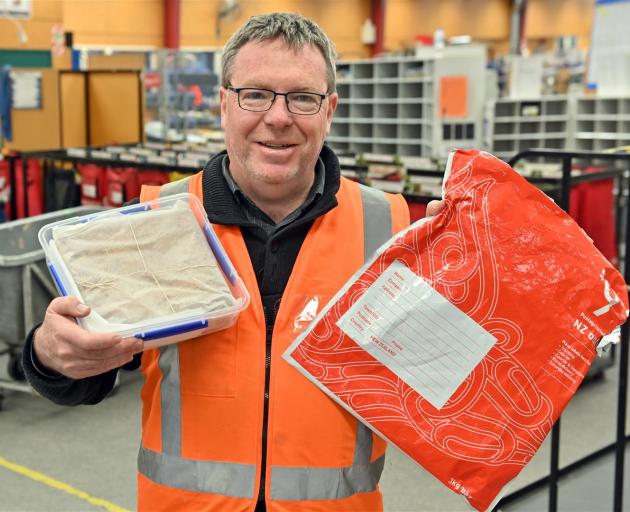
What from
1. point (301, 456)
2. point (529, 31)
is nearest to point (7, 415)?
point (301, 456)

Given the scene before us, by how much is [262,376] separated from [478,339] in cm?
39

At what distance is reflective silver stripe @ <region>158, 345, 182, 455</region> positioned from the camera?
5.08 ft

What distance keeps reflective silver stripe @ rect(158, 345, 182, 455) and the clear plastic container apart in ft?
0.37

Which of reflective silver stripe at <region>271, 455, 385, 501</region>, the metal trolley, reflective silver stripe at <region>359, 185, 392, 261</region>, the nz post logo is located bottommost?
the metal trolley

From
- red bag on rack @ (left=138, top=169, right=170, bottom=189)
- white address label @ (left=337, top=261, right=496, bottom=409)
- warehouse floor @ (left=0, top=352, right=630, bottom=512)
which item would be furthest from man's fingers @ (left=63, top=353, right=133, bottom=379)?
red bag on rack @ (left=138, top=169, right=170, bottom=189)

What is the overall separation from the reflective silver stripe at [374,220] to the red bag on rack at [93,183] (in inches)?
189

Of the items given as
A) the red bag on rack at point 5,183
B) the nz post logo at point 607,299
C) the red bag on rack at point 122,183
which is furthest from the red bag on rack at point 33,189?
the nz post logo at point 607,299

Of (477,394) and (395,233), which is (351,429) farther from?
(395,233)

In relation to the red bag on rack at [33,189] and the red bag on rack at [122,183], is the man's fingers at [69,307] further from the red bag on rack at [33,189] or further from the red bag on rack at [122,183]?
the red bag on rack at [33,189]

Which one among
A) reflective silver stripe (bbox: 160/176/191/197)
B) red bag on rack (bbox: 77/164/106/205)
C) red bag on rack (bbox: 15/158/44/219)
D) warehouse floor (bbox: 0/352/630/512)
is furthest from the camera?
red bag on rack (bbox: 15/158/44/219)

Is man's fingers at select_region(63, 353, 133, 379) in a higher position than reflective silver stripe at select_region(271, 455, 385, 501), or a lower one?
higher

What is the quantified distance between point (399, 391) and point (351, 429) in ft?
0.43

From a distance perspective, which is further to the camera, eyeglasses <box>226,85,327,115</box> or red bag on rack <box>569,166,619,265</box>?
red bag on rack <box>569,166,619,265</box>

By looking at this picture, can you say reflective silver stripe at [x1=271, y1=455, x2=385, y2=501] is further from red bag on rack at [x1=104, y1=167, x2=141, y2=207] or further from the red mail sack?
red bag on rack at [x1=104, y1=167, x2=141, y2=207]
